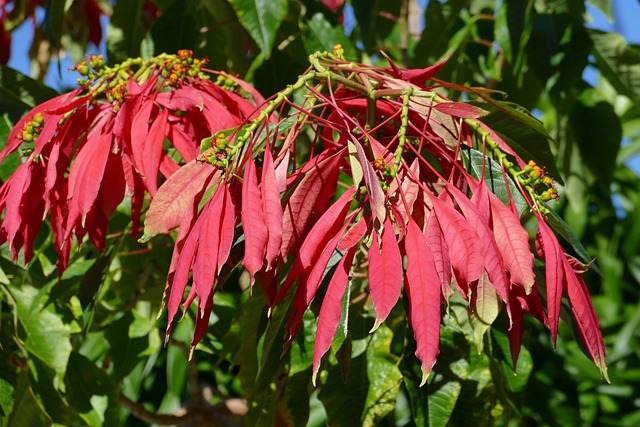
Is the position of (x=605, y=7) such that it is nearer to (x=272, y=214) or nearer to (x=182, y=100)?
(x=182, y=100)

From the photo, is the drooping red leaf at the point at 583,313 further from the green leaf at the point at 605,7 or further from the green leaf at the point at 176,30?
the green leaf at the point at 605,7

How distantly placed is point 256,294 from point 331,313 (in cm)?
37

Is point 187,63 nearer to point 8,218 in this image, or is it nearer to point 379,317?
point 8,218

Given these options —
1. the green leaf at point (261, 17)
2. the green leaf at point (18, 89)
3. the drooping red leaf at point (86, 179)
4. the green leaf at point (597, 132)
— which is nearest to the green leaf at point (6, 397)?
the drooping red leaf at point (86, 179)

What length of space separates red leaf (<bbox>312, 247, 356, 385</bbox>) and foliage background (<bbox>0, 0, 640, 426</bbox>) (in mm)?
198

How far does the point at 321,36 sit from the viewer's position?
1450 mm

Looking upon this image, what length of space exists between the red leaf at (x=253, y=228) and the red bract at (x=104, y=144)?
0.27 feet

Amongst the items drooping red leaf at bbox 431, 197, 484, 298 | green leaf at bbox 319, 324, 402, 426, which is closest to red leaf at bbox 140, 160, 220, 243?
drooping red leaf at bbox 431, 197, 484, 298

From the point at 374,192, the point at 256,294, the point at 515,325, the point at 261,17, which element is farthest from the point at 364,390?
the point at 261,17

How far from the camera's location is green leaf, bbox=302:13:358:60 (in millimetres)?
1438

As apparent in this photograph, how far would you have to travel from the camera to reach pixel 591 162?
5.17 ft

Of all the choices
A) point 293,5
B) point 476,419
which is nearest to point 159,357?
point 293,5

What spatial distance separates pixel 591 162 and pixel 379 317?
994 millimetres

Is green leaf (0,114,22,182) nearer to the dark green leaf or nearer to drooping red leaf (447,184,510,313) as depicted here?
the dark green leaf
